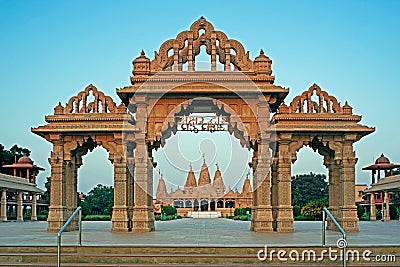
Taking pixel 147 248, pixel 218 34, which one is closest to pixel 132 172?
pixel 218 34

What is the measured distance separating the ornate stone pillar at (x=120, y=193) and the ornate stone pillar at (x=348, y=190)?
292 inches

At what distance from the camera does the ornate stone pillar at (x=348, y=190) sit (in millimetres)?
19016

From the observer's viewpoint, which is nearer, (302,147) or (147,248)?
(147,248)

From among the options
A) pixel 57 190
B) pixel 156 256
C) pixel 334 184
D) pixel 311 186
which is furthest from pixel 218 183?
pixel 156 256

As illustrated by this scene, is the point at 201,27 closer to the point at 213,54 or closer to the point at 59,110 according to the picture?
the point at 213,54

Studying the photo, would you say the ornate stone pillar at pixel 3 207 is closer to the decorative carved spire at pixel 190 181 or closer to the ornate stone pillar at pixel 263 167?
the ornate stone pillar at pixel 263 167

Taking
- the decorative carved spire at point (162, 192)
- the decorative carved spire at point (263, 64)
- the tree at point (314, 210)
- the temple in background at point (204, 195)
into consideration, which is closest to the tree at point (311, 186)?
the temple in background at point (204, 195)

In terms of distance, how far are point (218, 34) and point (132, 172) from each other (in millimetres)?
5671

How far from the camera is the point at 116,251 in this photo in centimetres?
1225

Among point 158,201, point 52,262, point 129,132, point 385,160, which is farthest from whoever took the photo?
point 158,201

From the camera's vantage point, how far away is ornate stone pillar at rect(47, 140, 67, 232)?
19.2 metres

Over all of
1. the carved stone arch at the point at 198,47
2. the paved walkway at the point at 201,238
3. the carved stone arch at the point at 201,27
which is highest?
the carved stone arch at the point at 201,27

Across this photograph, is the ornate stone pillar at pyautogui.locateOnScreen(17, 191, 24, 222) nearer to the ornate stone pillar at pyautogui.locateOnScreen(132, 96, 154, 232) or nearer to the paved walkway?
the paved walkway

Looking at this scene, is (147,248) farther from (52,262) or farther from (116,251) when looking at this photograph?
(52,262)
